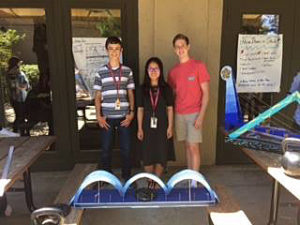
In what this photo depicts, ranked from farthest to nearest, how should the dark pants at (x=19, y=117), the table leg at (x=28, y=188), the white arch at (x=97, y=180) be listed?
the dark pants at (x=19, y=117) → the table leg at (x=28, y=188) → the white arch at (x=97, y=180)

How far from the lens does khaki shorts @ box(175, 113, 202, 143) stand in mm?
3176

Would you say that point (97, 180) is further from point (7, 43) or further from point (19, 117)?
point (7, 43)

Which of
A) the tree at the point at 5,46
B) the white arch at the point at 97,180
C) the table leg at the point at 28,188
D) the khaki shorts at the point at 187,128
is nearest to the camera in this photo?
the white arch at the point at 97,180

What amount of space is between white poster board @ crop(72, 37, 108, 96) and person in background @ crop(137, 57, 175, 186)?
82cm

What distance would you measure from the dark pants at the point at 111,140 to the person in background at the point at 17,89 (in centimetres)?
123

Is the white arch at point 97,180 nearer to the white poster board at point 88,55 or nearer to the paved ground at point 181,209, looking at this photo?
the paved ground at point 181,209

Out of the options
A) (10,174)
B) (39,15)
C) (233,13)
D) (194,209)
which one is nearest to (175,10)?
(233,13)

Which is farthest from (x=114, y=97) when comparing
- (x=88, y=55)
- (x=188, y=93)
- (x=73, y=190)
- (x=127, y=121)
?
(x=73, y=190)

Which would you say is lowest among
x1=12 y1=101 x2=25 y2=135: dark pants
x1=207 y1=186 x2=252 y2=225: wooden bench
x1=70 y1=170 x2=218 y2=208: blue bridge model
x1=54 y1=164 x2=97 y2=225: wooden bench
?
x1=207 y1=186 x2=252 y2=225: wooden bench

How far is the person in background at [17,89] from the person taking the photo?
376cm

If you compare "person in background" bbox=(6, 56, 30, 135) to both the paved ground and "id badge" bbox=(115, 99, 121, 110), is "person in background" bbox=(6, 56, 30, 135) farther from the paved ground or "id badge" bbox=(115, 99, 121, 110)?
"id badge" bbox=(115, 99, 121, 110)

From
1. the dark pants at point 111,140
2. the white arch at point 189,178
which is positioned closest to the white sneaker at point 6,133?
the dark pants at point 111,140

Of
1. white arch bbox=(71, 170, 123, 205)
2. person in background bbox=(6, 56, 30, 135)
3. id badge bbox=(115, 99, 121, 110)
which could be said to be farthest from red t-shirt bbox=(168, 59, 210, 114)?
person in background bbox=(6, 56, 30, 135)

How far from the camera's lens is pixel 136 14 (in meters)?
3.57
